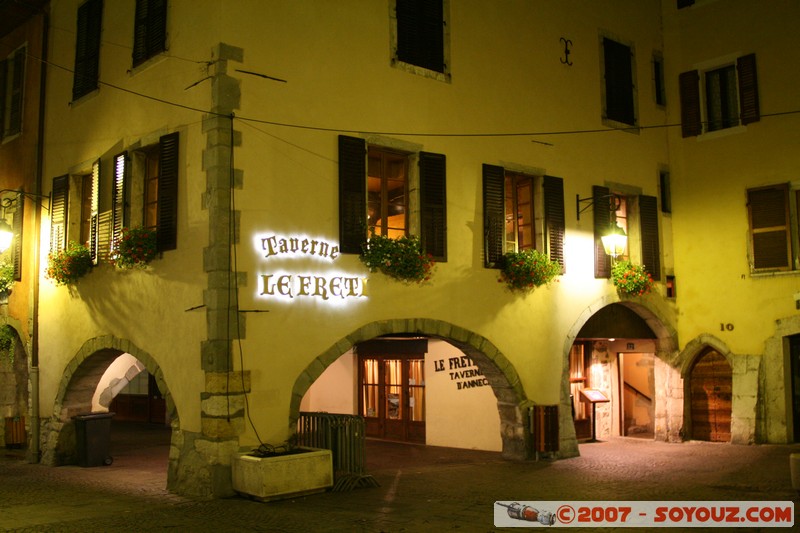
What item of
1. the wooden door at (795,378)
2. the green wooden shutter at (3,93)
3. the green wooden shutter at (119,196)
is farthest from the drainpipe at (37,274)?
the wooden door at (795,378)

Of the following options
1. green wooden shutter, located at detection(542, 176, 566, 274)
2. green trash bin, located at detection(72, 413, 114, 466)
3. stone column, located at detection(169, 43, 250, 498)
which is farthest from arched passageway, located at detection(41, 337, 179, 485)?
green wooden shutter, located at detection(542, 176, 566, 274)

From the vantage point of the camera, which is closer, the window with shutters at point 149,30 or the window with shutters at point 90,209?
the window with shutters at point 149,30

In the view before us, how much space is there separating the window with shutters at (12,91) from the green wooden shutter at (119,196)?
157 inches

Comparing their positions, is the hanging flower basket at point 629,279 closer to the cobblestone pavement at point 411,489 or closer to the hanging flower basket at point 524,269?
the hanging flower basket at point 524,269

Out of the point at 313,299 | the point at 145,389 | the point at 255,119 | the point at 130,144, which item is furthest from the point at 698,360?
the point at 145,389

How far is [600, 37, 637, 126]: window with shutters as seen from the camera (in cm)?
1451

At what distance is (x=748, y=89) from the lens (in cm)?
1426

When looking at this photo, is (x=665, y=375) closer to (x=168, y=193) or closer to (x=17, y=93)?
(x=168, y=193)

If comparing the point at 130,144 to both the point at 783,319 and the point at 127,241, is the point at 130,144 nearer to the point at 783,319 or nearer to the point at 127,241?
the point at 127,241

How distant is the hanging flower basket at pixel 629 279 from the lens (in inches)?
551

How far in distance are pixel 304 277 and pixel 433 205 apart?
2397mm

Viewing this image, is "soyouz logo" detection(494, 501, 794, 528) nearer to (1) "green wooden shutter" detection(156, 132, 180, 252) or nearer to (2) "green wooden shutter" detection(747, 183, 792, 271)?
(1) "green wooden shutter" detection(156, 132, 180, 252)

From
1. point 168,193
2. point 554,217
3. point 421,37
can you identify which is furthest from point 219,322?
point 554,217

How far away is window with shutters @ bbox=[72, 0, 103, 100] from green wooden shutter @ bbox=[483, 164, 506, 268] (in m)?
6.22
